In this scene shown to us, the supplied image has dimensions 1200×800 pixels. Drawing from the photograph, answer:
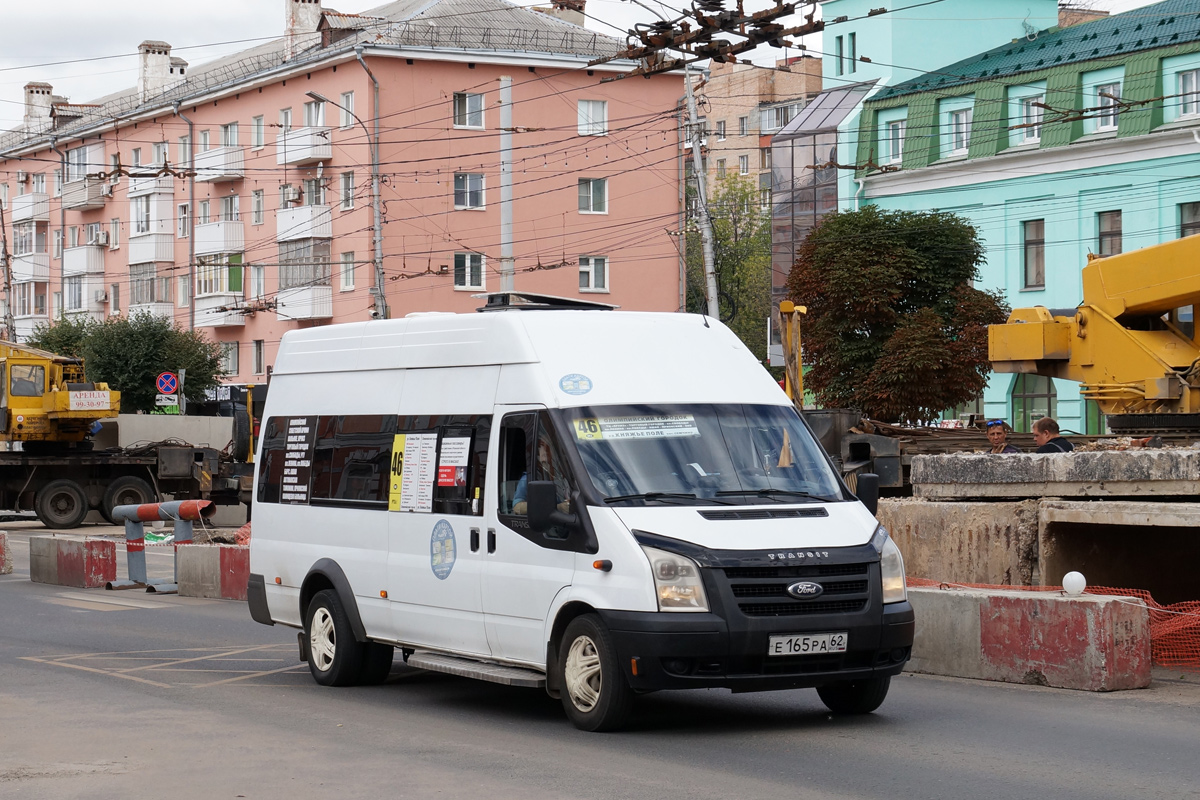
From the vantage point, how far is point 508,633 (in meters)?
9.54

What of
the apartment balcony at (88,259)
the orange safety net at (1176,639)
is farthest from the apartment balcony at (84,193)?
the orange safety net at (1176,639)

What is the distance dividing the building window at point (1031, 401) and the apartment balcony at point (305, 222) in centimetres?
2416

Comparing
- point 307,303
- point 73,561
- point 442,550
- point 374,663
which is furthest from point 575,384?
point 307,303

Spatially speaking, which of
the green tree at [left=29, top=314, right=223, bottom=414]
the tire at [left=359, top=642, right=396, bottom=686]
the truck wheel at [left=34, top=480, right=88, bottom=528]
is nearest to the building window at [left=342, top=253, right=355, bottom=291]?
the green tree at [left=29, top=314, right=223, bottom=414]

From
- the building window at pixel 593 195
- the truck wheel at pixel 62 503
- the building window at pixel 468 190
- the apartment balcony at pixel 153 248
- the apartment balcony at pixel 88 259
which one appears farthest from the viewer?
the apartment balcony at pixel 88 259

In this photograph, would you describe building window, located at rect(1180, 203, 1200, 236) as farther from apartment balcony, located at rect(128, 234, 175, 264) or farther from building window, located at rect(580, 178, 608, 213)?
apartment balcony, located at rect(128, 234, 175, 264)

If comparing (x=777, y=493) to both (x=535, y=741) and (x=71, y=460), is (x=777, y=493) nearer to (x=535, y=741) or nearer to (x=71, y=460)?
(x=535, y=741)

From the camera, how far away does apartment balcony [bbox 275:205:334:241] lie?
190ft

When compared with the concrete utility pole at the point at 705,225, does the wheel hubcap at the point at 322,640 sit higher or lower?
lower

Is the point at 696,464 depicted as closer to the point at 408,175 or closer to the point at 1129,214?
the point at 1129,214

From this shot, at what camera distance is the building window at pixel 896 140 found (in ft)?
166

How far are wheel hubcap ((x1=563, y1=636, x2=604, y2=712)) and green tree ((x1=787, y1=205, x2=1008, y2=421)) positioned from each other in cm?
3057

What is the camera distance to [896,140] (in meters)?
51.0

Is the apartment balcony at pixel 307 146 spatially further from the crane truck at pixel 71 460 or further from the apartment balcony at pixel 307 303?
the crane truck at pixel 71 460
